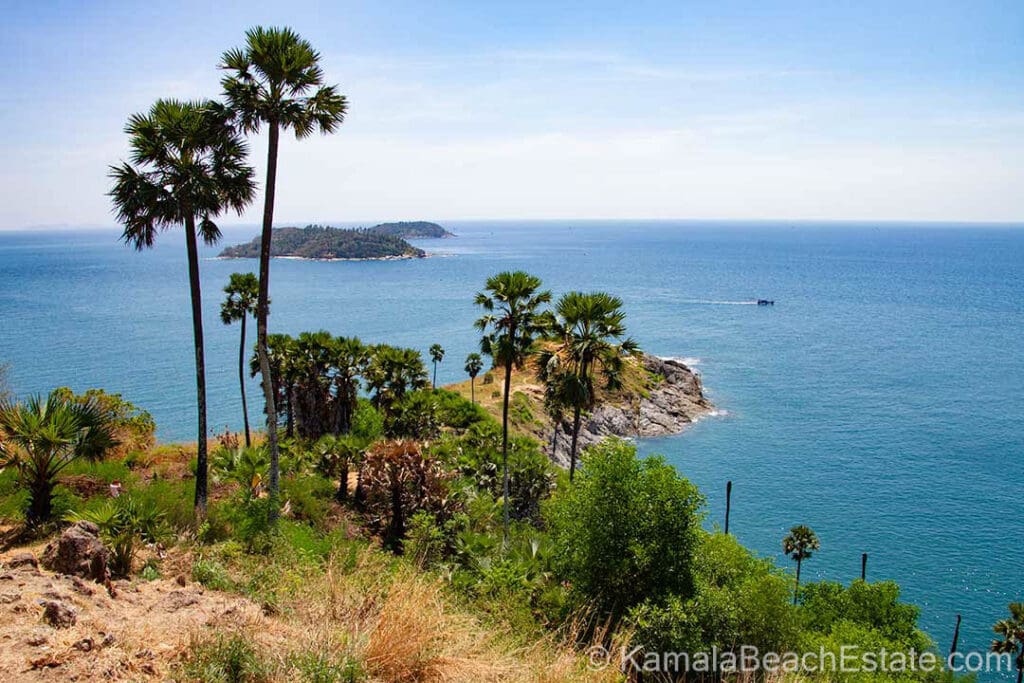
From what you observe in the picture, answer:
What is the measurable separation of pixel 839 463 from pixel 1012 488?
35.8ft

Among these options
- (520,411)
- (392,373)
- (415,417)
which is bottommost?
(520,411)

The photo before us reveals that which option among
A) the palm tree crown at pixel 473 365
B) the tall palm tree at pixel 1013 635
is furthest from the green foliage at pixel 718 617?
the palm tree crown at pixel 473 365

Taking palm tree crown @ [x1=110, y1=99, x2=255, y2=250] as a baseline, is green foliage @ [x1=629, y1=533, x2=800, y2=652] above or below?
below

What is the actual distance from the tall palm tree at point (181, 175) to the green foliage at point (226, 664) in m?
10.9

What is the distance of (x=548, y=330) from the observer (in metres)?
23.5

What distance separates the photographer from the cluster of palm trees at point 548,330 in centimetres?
2245

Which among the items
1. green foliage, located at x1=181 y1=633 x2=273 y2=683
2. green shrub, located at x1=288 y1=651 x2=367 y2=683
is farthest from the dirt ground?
green shrub, located at x1=288 y1=651 x2=367 y2=683

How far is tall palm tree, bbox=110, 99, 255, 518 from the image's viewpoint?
16625 millimetres

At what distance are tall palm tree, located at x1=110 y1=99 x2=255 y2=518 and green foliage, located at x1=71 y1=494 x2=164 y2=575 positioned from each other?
3.34 metres

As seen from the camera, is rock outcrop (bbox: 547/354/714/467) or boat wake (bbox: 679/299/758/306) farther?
boat wake (bbox: 679/299/758/306)

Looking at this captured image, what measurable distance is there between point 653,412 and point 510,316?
39.6m

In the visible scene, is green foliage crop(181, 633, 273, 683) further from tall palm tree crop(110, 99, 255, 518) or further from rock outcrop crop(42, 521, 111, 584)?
tall palm tree crop(110, 99, 255, 518)

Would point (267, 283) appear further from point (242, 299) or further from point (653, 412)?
point (653, 412)

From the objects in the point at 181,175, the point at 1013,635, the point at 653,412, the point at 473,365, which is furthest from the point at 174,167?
the point at 653,412
